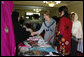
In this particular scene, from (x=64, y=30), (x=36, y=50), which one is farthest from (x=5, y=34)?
(x=64, y=30)

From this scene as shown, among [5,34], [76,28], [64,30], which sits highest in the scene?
[5,34]

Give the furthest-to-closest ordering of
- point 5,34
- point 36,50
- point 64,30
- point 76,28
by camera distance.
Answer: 1. point 76,28
2. point 64,30
3. point 36,50
4. point 5,34

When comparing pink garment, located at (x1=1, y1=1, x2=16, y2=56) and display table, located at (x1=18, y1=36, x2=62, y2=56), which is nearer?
pink garment, located at (x1=1, y1=1, x2=16, y2=56)

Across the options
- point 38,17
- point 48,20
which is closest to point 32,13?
point 38,17

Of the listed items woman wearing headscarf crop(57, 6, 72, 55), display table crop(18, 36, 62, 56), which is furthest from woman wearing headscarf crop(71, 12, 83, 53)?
display table crop(18, 36, 62, 56)

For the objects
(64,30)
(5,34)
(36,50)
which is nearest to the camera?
(5,34)

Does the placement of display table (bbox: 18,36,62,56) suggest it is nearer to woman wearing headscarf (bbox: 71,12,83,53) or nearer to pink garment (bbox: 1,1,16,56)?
pink garment (bbox: 1,1,16,56)

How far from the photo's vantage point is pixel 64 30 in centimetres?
236

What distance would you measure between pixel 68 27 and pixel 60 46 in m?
0.40

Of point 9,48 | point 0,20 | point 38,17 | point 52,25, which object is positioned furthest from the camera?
point 38,17

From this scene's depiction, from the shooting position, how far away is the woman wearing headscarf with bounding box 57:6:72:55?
232 cm

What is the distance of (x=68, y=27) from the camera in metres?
2.41

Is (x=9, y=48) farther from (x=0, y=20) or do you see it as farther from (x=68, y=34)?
(x=68, y=34)

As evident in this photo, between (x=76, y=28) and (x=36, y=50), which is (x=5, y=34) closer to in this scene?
(x=36, y=50)
